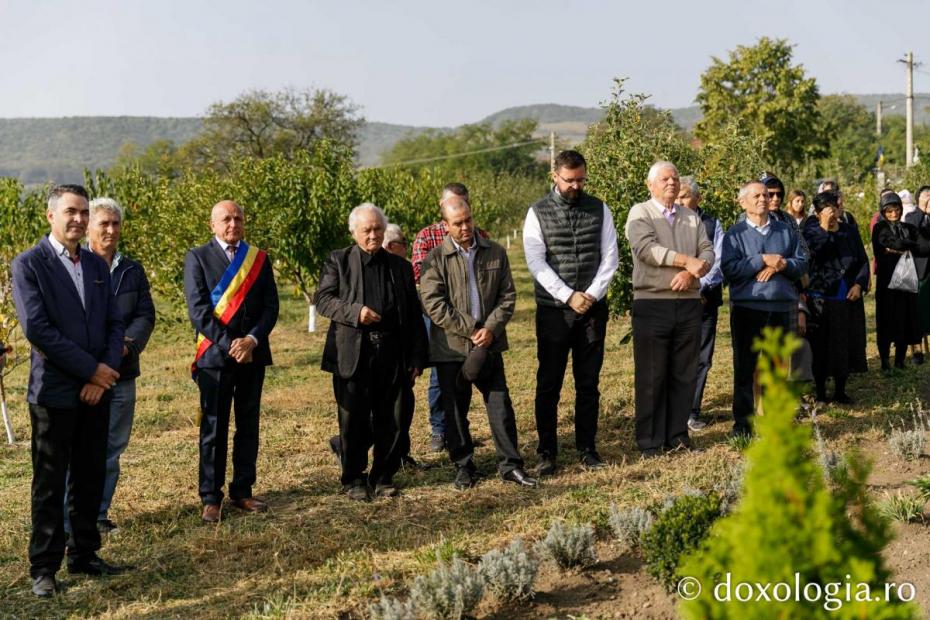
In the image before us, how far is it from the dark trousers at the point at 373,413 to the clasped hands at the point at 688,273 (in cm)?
211

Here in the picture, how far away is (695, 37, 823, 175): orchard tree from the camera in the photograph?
1797 inches

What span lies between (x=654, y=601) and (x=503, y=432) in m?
2.38

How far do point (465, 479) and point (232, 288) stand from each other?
2.11 m

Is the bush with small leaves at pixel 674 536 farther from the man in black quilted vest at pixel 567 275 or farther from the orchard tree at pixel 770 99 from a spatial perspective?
the orchard tree at pixel 770 99

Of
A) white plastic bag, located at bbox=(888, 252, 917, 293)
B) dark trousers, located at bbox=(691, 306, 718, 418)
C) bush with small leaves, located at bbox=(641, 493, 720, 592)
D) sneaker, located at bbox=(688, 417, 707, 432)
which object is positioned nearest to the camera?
bush with small leaves, located at bbox=(641, 493, 720, 592)

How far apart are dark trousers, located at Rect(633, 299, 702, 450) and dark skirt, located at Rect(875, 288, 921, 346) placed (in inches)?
167

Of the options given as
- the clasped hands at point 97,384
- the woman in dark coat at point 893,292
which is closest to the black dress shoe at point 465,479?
the clasped hands at point 97,384

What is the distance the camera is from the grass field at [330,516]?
4.89 m

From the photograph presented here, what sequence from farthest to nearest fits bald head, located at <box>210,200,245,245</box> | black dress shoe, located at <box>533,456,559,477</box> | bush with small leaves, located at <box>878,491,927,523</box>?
black dress shoe, located at <box>533,456,559,477</box> → bald head, located at <box>210,200,245,245</box> → bush with small leaves, located at <box>878,491,927,523</box>

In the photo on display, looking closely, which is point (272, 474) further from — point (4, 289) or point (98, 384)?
point (4, 289)

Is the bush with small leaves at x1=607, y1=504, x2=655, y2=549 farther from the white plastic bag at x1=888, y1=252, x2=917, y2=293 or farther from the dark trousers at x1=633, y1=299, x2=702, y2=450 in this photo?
the white plastic bag at x1=888, y1=252, x2=917, y2=293

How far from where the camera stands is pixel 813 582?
7.99 ft

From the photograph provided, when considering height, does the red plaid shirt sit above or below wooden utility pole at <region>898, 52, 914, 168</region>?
below

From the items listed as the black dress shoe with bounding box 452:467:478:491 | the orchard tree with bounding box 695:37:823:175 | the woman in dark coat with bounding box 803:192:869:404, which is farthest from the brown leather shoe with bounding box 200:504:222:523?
the orchard tree with bounding box 695:37:823:175
